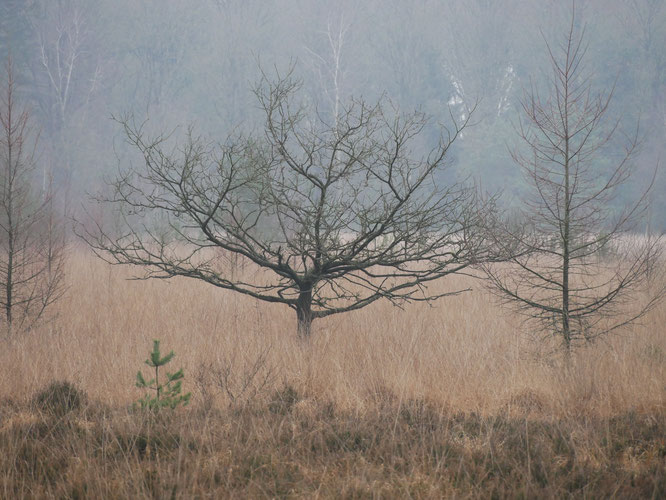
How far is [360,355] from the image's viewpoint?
5.93 metres

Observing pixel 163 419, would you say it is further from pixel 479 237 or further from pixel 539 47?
pixel 539 47

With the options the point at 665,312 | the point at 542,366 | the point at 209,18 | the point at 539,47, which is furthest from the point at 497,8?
the point at 542,366

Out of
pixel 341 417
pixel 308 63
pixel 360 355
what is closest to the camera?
pixel 341 417

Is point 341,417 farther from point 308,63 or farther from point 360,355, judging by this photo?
point 308,63

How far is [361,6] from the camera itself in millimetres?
42500

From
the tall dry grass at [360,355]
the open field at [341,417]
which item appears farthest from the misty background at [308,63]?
the open field at [341,417]

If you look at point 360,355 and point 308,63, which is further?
point 308,63

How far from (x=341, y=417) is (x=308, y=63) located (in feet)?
114

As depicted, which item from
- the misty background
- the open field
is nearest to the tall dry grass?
the open field

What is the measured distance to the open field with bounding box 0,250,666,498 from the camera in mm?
3014

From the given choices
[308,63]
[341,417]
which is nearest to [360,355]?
[341,417]

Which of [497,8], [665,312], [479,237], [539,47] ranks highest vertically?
[497,8]

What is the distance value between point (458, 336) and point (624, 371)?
2396mm

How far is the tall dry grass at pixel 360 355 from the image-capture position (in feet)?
15.1
